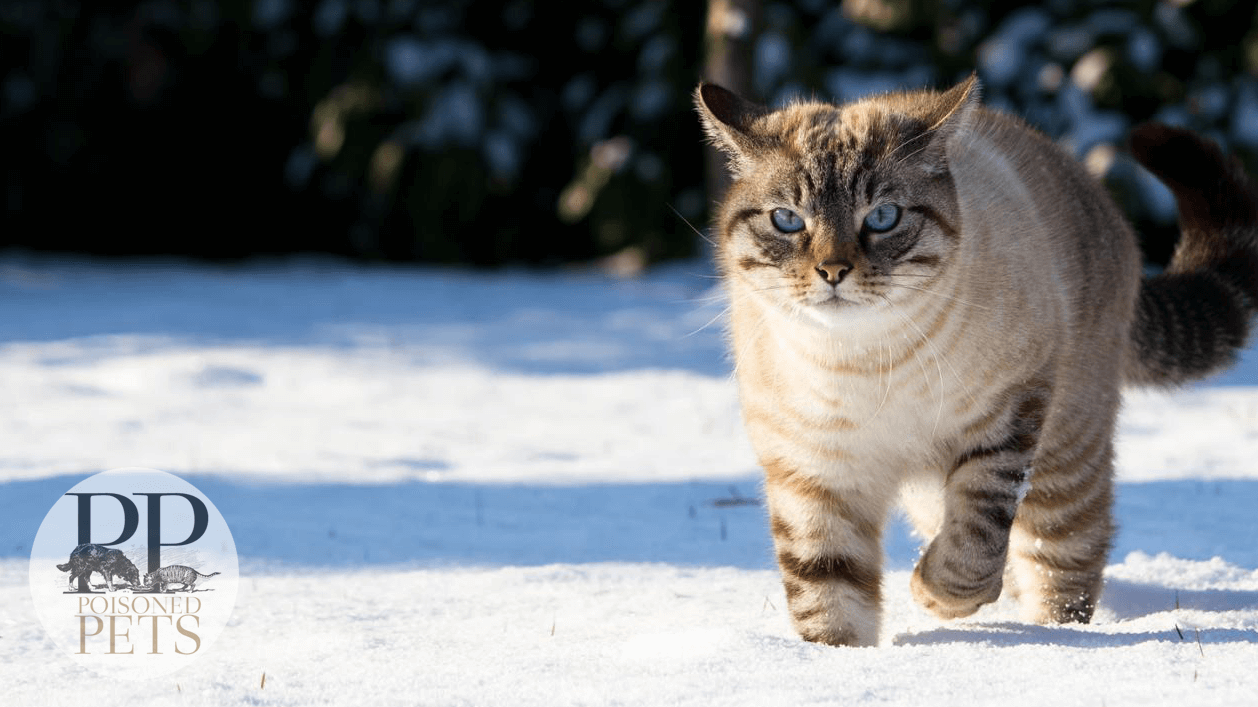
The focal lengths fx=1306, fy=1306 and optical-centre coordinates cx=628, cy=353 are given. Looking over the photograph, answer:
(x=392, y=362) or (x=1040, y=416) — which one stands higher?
(x=1040, y=416)

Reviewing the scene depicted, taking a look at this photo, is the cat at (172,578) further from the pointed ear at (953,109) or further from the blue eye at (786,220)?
the pointed ear at (953,109)

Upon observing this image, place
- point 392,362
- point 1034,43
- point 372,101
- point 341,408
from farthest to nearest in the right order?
point 372,101
point 1034,43
point 392,362
point 341,408

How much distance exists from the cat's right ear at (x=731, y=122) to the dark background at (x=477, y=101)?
5114 mm

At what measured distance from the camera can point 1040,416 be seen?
127 inches

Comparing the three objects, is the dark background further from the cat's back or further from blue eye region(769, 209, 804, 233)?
blue eye region(769, 209, 804, 233)

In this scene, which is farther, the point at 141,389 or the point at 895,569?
the point at 141,389

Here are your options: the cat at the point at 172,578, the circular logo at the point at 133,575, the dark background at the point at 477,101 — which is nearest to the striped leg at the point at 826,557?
the circular logo at the point at 133,575

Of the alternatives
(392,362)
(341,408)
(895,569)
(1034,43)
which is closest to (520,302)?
(392,362)

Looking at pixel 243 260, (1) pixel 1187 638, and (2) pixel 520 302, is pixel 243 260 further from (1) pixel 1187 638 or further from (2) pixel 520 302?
(1) pixel 1187 638

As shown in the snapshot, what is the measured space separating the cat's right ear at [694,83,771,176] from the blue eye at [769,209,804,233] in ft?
0.70

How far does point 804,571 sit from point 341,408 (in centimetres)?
368

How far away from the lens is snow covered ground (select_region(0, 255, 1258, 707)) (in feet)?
8.94

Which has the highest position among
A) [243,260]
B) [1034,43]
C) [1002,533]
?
[1034,43]

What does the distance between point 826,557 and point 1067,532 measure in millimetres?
747
